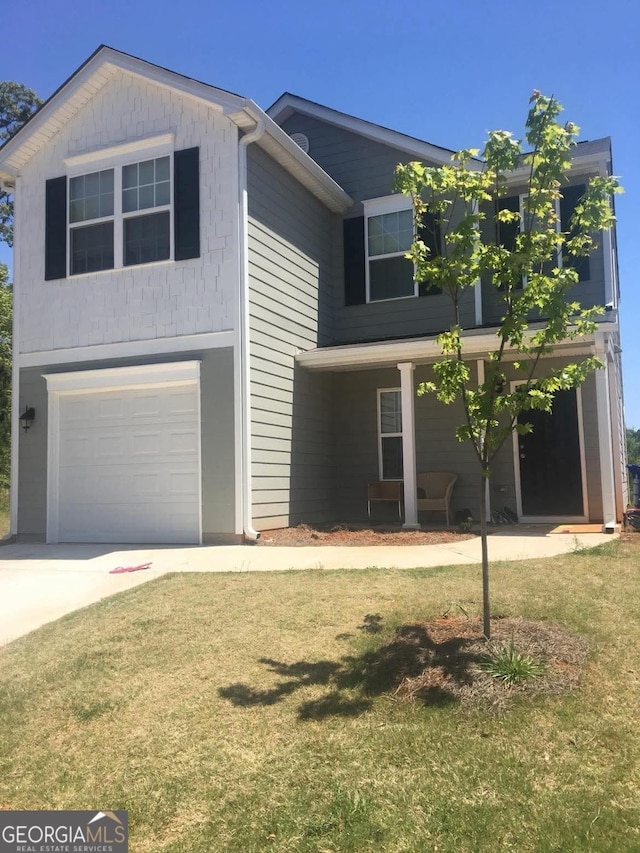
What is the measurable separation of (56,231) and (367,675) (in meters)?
9.32

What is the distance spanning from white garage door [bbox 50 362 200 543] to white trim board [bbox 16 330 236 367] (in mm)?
523

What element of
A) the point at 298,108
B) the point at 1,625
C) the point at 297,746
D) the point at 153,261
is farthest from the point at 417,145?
the point at 297,746

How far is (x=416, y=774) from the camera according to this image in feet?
10.1

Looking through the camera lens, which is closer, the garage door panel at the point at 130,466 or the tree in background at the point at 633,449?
the garage door panel at the point at 130,466

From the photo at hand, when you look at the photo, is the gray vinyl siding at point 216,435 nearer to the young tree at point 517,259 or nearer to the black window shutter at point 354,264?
the black window shutter at point 354,264

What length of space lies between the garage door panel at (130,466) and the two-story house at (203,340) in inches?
1.0

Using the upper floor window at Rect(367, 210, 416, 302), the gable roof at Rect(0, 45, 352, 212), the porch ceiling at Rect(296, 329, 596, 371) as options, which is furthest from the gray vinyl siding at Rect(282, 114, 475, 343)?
the gable roof at Rect(0, 45, 352, 212)

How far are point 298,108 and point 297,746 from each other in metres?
12.5

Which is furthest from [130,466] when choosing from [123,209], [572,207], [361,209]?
[572,207]

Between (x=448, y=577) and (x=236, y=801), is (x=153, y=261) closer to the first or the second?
(x=448, y=577)

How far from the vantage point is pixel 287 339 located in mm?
11023

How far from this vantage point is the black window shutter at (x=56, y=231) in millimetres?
10844

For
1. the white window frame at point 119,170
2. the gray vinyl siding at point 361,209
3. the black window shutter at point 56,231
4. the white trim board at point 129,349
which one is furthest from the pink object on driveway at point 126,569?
the gray vinyl siding at point 361,209

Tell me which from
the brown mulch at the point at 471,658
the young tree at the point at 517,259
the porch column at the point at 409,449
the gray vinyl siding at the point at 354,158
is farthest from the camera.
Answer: the gray vinyl siding at the point at 354,158
